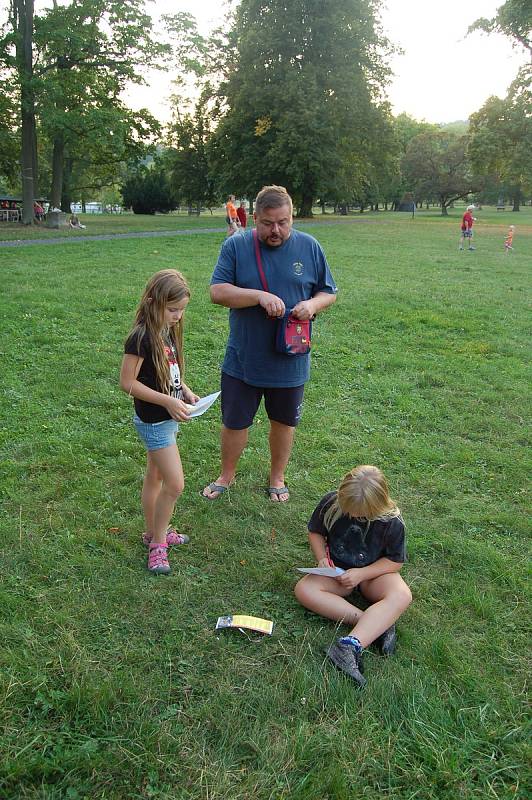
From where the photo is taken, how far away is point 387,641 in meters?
2.59

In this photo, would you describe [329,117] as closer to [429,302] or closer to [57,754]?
[429,302]

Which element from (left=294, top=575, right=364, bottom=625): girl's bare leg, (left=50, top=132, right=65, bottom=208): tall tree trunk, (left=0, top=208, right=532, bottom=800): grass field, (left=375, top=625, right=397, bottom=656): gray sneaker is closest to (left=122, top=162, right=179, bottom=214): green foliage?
(left=50, top=132, right=65, bottom=208): tall tree trunk

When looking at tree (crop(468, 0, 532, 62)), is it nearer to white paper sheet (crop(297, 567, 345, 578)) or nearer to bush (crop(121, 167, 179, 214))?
bush (crop(121, 167, 179, 214))

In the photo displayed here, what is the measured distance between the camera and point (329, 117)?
1168 inches

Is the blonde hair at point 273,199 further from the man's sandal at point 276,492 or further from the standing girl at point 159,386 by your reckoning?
the man's sandal at point 276,492

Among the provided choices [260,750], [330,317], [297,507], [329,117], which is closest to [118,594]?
[260,750]

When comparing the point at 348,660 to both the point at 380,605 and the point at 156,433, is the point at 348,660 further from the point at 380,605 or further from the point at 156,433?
the point at 156,433

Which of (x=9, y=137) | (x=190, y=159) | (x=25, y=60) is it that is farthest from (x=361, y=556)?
(x=190, y=159)

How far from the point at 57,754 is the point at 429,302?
28.2ft

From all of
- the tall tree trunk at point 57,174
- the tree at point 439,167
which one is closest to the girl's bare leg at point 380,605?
the tall tree trunk at point 57,174

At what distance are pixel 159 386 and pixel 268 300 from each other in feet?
2.53

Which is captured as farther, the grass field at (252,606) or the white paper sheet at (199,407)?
the white paper sheet at (199,407)

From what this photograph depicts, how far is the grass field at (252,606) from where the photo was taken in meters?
2.04

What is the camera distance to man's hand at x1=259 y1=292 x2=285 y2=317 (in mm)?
3146
